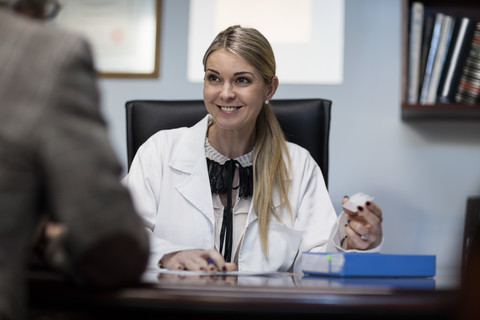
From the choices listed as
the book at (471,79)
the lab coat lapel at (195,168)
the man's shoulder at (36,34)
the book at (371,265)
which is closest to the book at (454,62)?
the book at (471,79)

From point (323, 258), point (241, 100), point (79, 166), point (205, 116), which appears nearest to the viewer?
point (79, 166)

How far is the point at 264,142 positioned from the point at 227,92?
0.85ft

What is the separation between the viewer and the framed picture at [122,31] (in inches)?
103

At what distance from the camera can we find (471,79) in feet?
7.47

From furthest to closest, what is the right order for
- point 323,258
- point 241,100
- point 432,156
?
1. point 432,156
2. point 241,100
3. point 323,258

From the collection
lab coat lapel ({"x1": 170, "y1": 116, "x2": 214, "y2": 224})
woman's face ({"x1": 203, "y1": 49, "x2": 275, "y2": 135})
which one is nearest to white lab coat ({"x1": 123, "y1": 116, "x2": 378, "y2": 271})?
lab coat lapel ({"x1": 170, "y1": 116, "x2": 214, "y2": 224})

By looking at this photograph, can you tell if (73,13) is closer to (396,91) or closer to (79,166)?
(396,91)

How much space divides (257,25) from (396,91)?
0.69 meters

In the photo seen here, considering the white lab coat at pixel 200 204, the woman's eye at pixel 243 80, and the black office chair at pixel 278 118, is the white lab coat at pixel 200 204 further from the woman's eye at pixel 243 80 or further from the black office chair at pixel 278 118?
the woman's eye at pixel 243 80

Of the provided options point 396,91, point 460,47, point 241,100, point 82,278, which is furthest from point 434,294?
point 396,91

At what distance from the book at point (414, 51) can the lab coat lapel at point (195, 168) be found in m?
0.82

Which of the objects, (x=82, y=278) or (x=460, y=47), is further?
(x=460, y=47)

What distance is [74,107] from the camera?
65 centimetres

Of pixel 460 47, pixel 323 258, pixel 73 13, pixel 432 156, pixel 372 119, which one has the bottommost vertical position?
pixel 323 258
